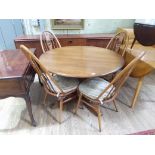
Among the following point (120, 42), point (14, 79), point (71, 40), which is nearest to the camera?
point (14, 79)

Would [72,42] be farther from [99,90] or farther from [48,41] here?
[99,90]

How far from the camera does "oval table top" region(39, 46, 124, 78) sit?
1.57 meters

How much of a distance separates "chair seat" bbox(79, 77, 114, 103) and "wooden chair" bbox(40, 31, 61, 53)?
0.96m

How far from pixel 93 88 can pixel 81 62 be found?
34cm

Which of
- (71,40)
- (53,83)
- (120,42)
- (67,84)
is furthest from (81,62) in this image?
(71,40)

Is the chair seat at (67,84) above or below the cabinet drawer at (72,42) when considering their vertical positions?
below

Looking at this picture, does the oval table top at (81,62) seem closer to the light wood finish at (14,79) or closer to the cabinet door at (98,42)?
the light wood finish at (14,79)

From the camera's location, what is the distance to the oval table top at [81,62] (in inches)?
61.9

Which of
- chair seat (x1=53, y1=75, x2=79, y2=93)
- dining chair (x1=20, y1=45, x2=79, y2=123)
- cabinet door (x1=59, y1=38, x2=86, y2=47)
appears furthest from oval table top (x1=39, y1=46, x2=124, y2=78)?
cabinet door (x1=59, y1=38, x2=86, y2=47)

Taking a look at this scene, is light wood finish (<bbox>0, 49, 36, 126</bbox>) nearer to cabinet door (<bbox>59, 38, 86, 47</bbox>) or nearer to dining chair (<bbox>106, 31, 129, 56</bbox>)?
cabinet door (<bbox>59, 38, 86, 47</bbox>)

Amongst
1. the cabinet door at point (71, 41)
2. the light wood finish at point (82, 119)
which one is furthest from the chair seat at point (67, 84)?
the cabinet door at point (71, 41)

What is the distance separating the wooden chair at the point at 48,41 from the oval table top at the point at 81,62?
1.00ft

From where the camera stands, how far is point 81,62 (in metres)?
1.80

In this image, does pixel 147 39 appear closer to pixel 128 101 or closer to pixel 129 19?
pixel 129 19
